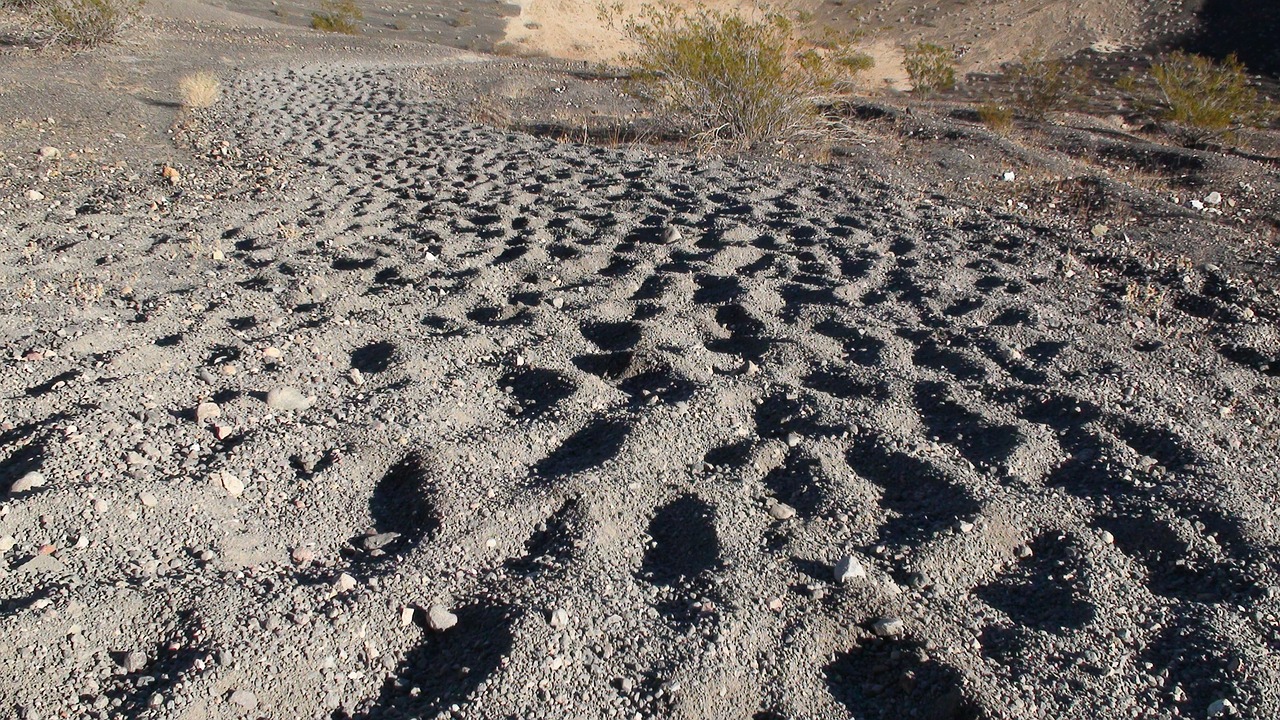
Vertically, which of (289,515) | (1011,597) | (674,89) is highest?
(674,89)

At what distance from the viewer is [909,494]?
8.52 feet

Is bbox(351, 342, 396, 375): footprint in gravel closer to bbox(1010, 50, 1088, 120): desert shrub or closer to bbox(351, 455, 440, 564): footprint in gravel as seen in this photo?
bbox(351, 455, 440, 564): footprint in gravel

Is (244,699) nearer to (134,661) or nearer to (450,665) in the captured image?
(134,661)

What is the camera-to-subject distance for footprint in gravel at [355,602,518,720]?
1809 mm

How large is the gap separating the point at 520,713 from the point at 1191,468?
7.17 feet

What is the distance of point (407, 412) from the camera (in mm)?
2900

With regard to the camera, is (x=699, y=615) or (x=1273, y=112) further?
(x=1273, y=112)

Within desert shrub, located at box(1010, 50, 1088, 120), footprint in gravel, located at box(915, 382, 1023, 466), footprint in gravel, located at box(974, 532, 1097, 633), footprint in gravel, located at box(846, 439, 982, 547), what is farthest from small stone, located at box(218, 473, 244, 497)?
desert shrub, located at box(1010, 50, 1088, 120)

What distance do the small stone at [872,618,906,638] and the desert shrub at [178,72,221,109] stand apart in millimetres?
8192

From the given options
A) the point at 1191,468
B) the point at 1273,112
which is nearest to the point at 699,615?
the point at 1191,468

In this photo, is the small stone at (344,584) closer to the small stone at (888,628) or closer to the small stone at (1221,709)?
the small stone at (888,628)

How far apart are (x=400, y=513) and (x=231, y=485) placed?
0.46m

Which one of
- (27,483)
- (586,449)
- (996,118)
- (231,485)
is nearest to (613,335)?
(586,449)

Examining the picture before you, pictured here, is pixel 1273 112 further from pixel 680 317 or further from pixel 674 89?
pixel 680 317
